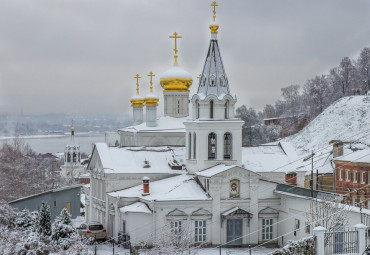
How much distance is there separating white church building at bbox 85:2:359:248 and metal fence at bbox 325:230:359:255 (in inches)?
420

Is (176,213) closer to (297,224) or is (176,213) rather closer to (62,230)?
(62,230)

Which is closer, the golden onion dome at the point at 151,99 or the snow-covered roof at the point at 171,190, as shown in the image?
the snow-covered roof at the point at 171,190

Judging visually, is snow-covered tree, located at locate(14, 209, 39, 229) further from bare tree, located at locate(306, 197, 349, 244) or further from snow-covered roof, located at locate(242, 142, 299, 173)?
bare tree, located at locate(306, 197, 349, 244)

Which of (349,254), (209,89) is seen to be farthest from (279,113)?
(349,254)

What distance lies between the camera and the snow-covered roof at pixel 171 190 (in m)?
33.1

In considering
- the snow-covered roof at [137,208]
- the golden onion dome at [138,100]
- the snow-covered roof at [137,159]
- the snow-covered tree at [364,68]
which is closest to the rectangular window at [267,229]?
the snow-covered roof at [137,159]

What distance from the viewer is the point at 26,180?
179 ft

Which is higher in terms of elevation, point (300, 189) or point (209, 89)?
point (209, 89)

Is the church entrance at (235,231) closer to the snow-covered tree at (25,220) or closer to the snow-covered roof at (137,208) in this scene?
the snow-covered roof at (137,208)

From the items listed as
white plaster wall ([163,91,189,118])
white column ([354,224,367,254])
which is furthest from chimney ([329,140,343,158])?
white column ([354,224,367,254])

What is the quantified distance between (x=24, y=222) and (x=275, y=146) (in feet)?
50.5

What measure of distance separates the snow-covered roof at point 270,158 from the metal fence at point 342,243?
1685cm

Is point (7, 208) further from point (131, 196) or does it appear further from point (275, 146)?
point (275, 146)

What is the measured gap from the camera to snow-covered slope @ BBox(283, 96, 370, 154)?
236 feet
